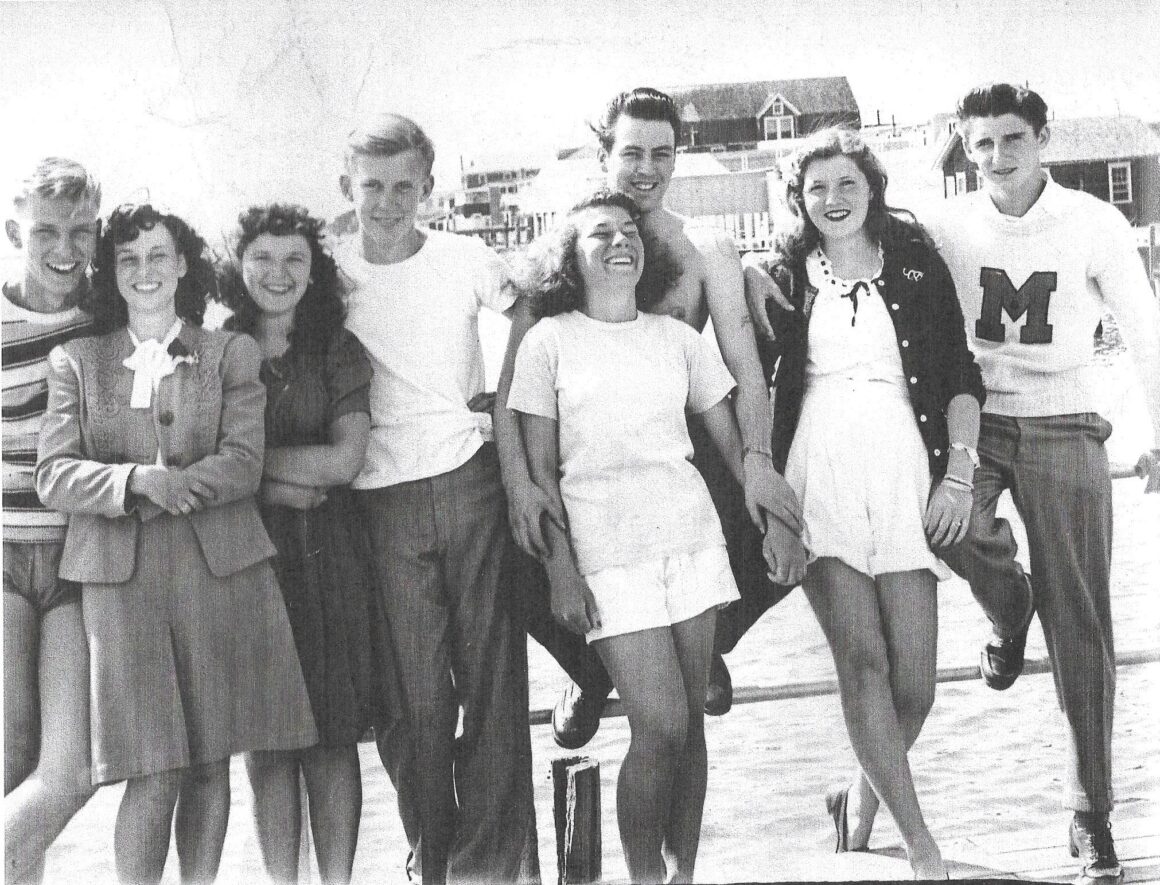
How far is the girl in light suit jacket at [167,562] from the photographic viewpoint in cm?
327

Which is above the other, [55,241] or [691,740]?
[55,241]

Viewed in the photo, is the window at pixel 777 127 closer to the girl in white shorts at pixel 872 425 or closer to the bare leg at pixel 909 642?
the girl in white shorts at pixel 872 425

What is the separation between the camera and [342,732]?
336 cm

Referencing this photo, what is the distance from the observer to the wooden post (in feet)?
11.1

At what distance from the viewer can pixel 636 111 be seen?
352 centimetres

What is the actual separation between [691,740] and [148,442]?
1532 millimetres

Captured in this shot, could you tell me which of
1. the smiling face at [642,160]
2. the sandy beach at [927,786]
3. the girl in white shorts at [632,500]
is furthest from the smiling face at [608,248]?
the sandy beach at [927,786]

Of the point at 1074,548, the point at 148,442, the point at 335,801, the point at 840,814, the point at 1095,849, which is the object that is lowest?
the point at 1095,849

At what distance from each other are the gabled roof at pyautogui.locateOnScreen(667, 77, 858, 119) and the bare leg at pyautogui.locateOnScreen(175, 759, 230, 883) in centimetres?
214

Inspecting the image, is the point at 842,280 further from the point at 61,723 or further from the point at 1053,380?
the point at 61,723

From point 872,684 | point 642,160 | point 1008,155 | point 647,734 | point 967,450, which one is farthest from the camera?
point 1008,155

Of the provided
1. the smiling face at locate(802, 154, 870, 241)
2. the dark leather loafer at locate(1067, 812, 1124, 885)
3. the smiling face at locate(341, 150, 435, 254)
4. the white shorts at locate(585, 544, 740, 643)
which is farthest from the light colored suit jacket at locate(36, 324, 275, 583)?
the dark leather loafer at locate(1067, 812, 1124, 885)

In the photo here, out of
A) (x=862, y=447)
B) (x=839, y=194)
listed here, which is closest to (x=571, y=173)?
(x=839, y=194)

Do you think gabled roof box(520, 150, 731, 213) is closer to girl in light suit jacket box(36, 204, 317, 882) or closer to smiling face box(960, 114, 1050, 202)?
smiling face box(960, 114, 1050, 202)
